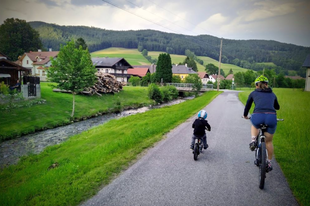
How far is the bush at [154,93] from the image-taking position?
35375 millimetres

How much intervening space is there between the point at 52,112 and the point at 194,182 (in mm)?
19107

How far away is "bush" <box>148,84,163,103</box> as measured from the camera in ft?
116

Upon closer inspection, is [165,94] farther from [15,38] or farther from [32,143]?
[15,38]

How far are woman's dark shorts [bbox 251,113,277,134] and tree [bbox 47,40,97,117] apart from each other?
20.1 meters

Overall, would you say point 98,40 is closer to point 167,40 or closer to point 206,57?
point 167,40

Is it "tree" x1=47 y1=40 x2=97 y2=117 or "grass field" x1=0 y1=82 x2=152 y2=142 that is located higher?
"tree" x1=47 y1=40 x2=97 y2=117

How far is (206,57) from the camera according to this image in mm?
154875

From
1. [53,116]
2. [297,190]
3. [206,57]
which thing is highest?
[206,57]

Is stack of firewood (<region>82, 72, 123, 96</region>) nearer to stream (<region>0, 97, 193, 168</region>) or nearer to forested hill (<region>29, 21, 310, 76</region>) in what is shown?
stream (<region>0, 97, 193, 168</region>)

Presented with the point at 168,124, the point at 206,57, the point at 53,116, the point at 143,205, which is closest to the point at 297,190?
the point at 143,205

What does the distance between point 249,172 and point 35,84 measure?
889 inches

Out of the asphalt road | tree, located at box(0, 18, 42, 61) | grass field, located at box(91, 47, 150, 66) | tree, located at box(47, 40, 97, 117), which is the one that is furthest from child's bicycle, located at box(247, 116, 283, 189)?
grass field, located at box(91, 47, 150, 66)

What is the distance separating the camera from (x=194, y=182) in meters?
4.69

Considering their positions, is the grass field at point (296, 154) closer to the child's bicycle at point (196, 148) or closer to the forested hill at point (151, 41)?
the child's bicycle at point (196, 148)
